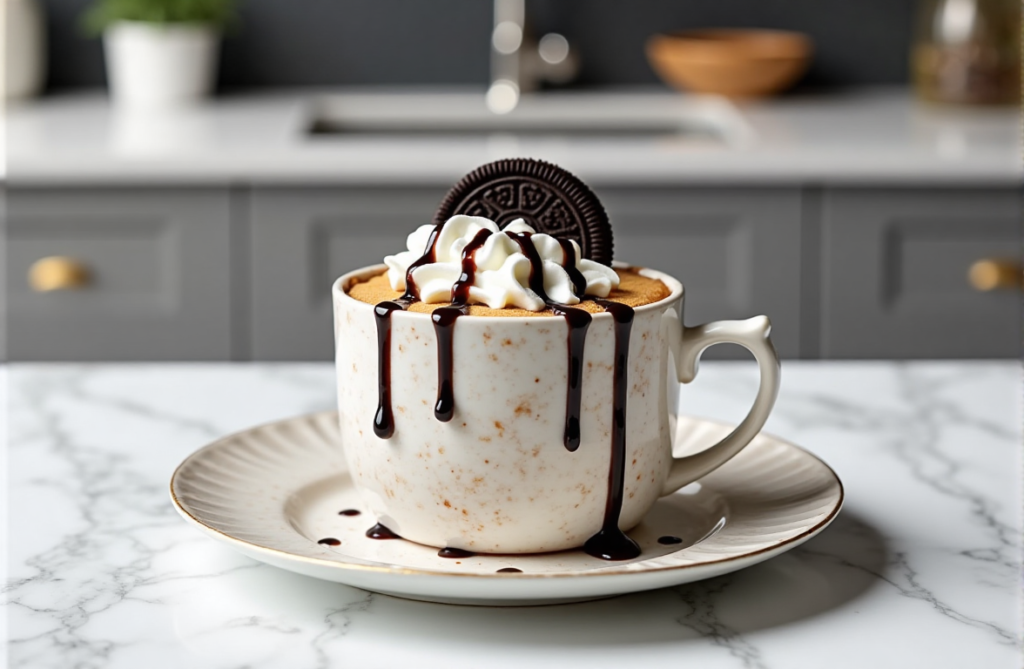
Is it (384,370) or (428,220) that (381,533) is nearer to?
(384,370)

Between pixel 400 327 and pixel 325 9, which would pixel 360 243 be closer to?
pixel 325 9

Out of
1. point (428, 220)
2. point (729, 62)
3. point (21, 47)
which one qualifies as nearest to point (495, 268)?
point (428, 220)

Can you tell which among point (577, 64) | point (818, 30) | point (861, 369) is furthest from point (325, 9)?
point (861, 369)

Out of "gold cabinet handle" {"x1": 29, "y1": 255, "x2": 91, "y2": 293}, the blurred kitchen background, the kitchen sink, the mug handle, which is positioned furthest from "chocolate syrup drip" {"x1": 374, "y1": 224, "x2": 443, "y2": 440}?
the kitchen sink

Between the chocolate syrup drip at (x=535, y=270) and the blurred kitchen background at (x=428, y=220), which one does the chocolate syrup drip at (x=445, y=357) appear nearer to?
the chocolate syrup drip at (x=535, y=270)

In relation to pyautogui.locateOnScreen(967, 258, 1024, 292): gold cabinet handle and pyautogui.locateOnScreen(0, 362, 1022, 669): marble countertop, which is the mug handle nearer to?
pyautogui.locateOnScreen(0, 362, 1022, 669): marble countertop

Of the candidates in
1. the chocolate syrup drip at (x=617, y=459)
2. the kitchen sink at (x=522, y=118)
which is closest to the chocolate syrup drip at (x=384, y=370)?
the chocolate syrup drip at (x=617, y=459)
